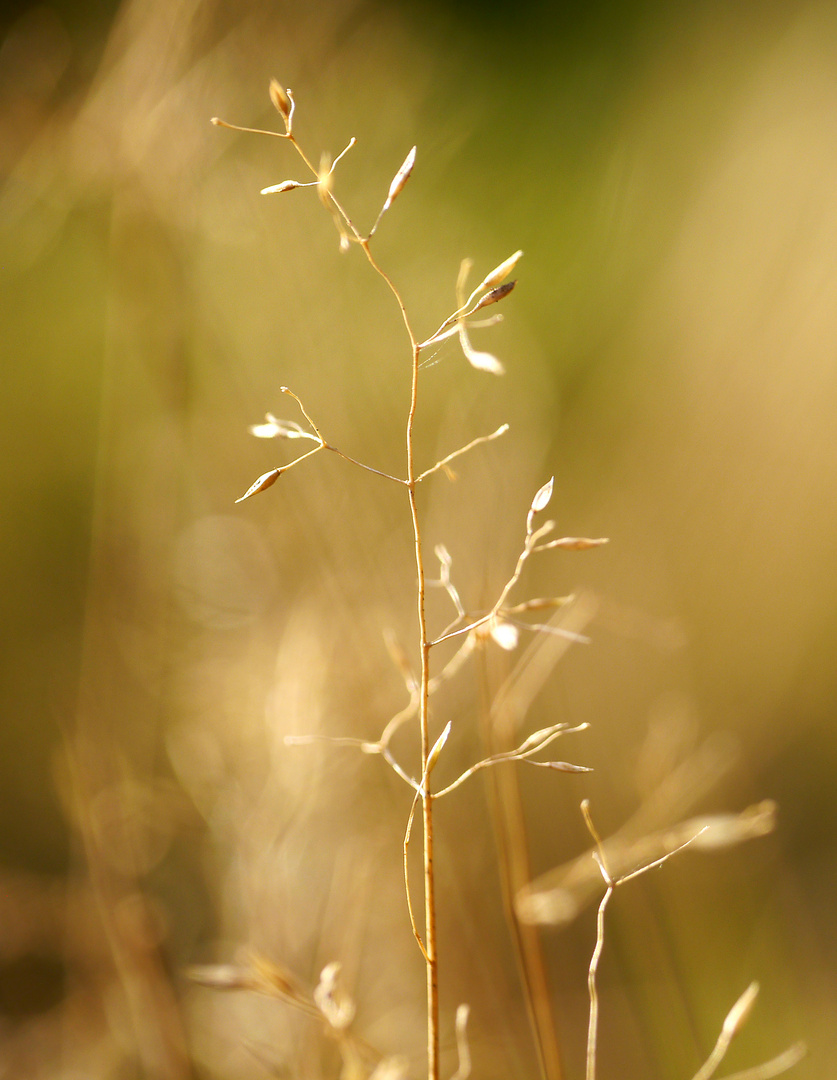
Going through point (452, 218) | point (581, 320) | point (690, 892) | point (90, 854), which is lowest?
point (690, 892)

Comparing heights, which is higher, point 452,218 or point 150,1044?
point 452,218

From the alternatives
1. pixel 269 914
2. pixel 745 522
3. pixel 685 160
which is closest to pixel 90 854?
pixel 269 914

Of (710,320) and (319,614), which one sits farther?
(710,320)

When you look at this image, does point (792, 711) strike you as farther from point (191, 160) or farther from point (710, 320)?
point (191, 160)

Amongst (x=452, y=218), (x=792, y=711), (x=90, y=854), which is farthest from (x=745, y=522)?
(x=90, y=854)

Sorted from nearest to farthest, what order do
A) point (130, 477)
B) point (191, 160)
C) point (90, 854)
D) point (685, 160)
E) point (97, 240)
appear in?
point (90, 854) → point (191, 160) → point (130, 477) → point (97, 240) → point (685, 160)

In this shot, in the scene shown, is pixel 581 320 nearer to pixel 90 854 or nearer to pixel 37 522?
pixel 37 522

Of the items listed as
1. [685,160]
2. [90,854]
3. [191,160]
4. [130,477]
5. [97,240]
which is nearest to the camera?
[90,854]
